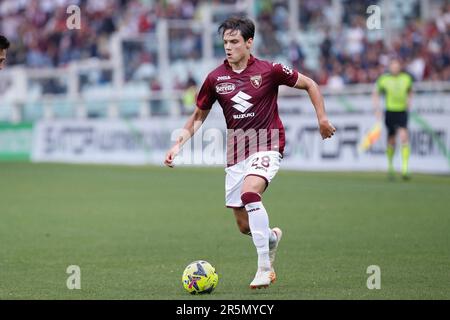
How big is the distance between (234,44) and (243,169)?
3.63ft

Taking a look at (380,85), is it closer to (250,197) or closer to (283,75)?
(283,75)

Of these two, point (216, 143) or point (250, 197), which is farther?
point (216, 143)

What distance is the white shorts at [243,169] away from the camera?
8.90 metres

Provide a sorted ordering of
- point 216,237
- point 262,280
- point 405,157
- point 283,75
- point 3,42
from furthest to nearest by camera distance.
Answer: point 405,157, point 216,237, point 283,75, point 3,42, point 262,280

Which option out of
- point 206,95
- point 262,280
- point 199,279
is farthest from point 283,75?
point 199,279

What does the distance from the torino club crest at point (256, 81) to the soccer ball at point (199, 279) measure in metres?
1.66

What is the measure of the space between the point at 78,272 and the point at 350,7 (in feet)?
65.2

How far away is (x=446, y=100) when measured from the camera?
21891mm

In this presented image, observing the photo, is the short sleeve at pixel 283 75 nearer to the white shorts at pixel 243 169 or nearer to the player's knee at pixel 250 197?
the white shorts at pixel 243 169

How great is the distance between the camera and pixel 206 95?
9.22m

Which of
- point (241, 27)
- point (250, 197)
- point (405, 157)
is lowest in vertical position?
point (250, 197)

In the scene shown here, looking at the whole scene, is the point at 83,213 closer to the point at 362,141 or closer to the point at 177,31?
the point at 362,141

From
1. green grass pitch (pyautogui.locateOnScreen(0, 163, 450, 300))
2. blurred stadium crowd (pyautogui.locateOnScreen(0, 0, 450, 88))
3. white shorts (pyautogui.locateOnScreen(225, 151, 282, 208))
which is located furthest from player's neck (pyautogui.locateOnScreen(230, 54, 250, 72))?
blurred stadium crowd (pyautogui.locateOnScreen(0, 0, 450, 88))
